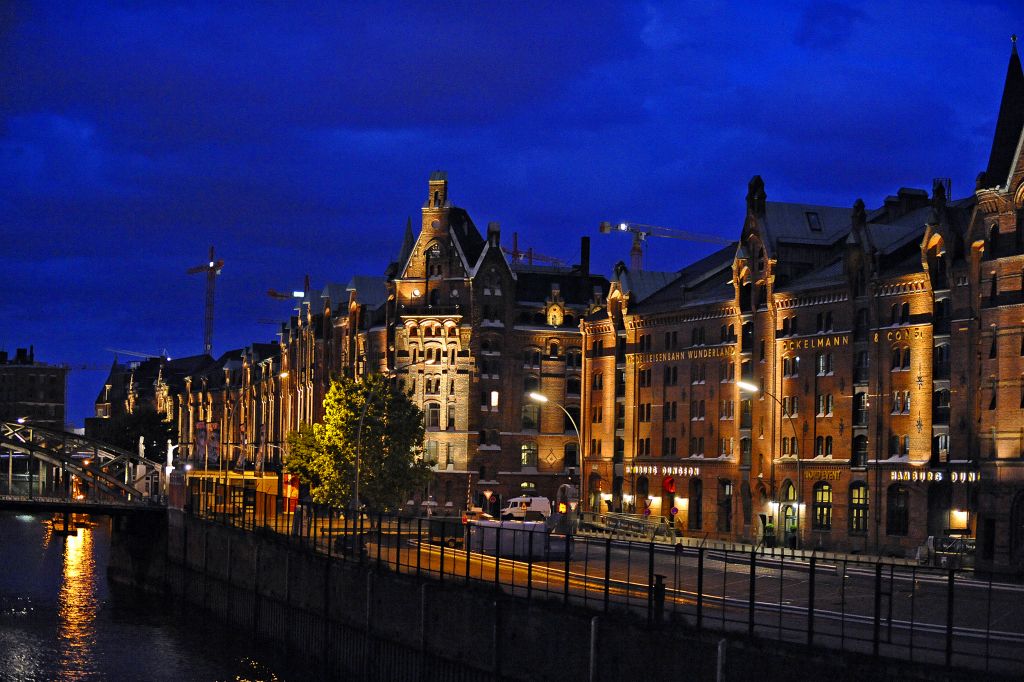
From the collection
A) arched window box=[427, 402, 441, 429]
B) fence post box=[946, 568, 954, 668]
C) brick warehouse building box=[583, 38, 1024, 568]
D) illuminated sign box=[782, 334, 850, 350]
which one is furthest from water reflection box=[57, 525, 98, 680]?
illuminated sign box=[782, 334, 850, 350]

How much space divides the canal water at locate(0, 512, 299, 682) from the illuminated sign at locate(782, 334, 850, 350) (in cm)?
4377

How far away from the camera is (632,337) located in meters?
129

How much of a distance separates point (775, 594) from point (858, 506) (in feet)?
187

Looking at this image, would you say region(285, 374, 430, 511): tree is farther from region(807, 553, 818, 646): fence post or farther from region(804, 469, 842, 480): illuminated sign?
region(807, 553, 818, 646): fence post

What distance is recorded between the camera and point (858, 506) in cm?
9981

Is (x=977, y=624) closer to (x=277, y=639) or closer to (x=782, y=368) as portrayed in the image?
(x=277, y=639)

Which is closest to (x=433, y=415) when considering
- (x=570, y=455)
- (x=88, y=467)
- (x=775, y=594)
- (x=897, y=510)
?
(x=570, y=455)

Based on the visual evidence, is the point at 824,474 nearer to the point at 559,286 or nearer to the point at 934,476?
the point at 934,476

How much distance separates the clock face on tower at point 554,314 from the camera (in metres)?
144

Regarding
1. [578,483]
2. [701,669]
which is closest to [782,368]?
[578,483]

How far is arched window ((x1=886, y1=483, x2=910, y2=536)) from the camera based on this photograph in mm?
96125

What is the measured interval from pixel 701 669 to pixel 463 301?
332 ft

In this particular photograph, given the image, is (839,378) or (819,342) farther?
(819,342)

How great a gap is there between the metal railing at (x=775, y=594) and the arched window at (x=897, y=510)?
143 feet
